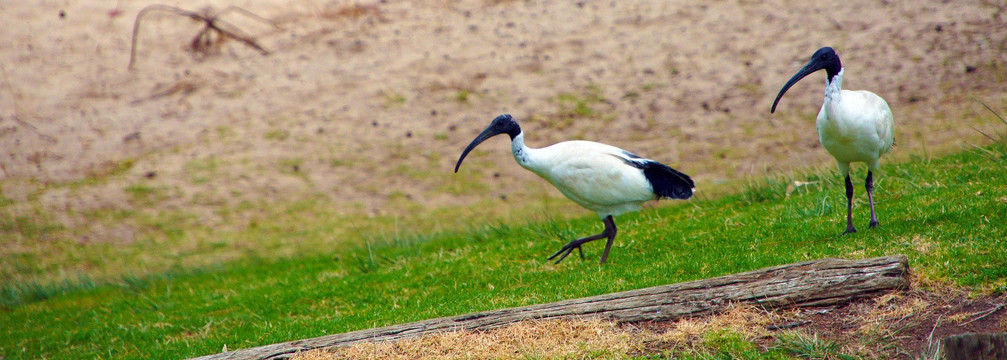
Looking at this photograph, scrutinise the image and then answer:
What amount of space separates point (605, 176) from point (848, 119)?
200cm

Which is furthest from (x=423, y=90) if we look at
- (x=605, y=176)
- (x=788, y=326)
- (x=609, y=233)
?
(x=788, y=326)

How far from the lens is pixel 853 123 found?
684 centimetres

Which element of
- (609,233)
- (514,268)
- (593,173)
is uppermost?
(593,173)

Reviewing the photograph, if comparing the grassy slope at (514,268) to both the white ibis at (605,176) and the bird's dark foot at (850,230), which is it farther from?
the white ibis at (605,176)

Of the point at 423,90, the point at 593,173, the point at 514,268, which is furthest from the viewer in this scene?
the point at 423,90

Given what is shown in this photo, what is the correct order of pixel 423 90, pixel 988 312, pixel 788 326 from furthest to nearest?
1. pixel 423 90
2. pixel 788 326
3. pixel 988 312

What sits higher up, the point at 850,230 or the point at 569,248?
the point at 850,230

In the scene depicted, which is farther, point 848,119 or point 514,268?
point 514,268

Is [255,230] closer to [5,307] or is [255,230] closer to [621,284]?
[5,307]

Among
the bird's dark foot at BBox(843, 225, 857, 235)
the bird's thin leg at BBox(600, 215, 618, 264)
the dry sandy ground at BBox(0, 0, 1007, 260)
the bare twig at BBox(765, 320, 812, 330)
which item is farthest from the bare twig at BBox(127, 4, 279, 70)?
the bare twig at BBox(765, 320, 812, 330)

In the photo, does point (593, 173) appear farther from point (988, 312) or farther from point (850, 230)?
point (988, 312)

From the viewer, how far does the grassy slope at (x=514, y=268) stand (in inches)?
268

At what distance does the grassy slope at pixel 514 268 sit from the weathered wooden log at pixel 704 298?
0.49 meters

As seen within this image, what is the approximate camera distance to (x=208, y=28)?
706 inches
